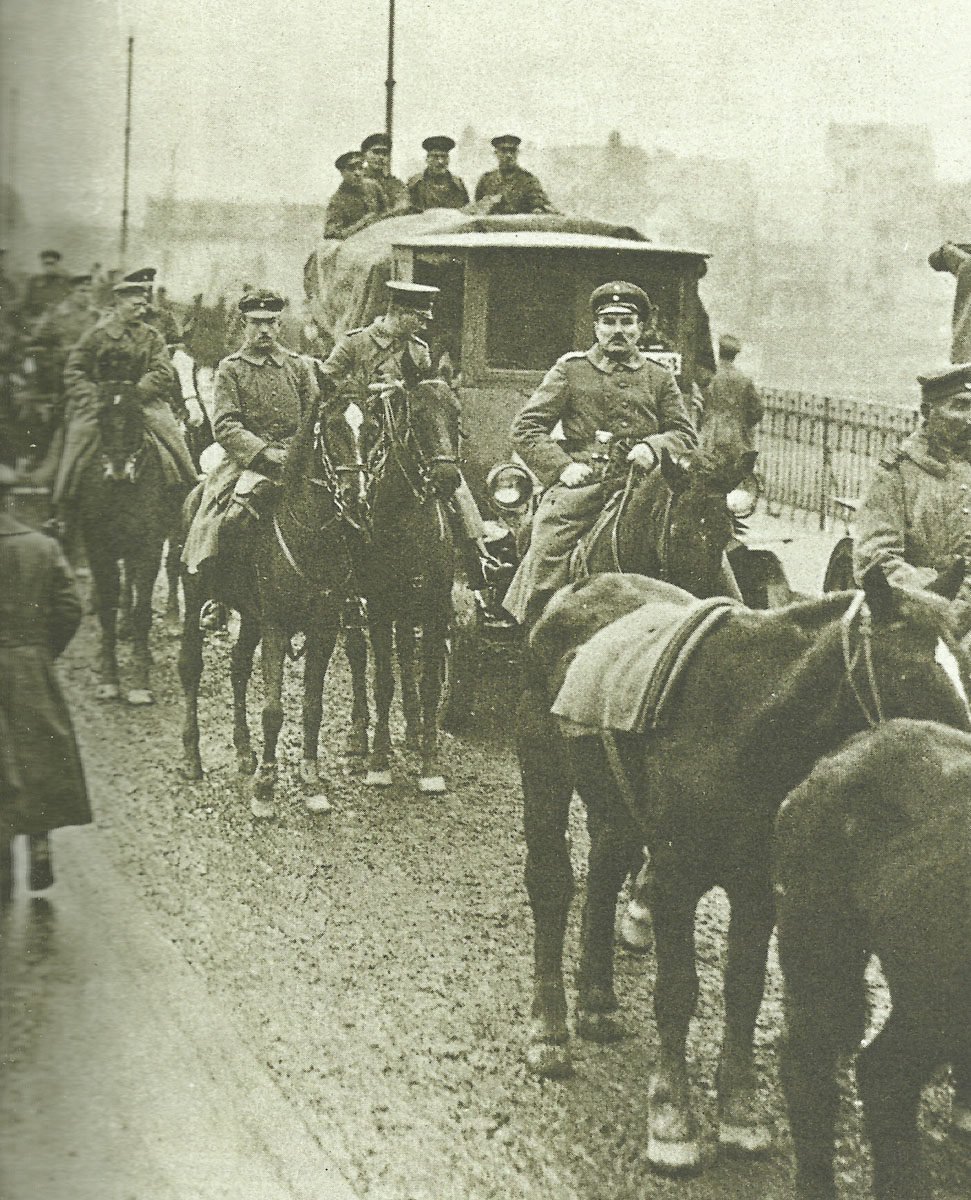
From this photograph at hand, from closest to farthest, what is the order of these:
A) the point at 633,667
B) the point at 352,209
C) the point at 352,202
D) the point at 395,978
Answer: the point at 633,667 < the point at 395,978 < the point at 352,202 < the point at 352,209

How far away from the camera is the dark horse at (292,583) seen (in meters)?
7.25

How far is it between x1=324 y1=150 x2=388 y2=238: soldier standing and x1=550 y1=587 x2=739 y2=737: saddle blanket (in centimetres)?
266

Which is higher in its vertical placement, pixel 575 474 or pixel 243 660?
pixel 575 474

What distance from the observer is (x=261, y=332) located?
7.29m

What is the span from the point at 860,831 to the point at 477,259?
22.8 ft

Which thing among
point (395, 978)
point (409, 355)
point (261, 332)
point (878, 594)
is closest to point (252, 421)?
point (261, 332)

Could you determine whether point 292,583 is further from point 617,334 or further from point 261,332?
point 617,334

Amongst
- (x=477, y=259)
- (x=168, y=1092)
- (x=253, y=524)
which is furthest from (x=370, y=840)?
(x=477, y=259)

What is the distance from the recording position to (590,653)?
4496 millimetres

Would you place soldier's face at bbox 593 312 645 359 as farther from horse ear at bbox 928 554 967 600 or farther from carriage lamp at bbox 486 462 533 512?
horse ear at bbox 928 554 967 600

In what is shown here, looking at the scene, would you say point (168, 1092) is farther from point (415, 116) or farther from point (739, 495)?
point (415, 116)

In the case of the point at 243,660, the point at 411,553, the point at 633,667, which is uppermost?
the point at 633,667

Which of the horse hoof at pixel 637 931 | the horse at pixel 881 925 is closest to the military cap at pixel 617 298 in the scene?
the horse hoof at pixel 637 931

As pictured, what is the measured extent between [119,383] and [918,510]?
11.1 ft
